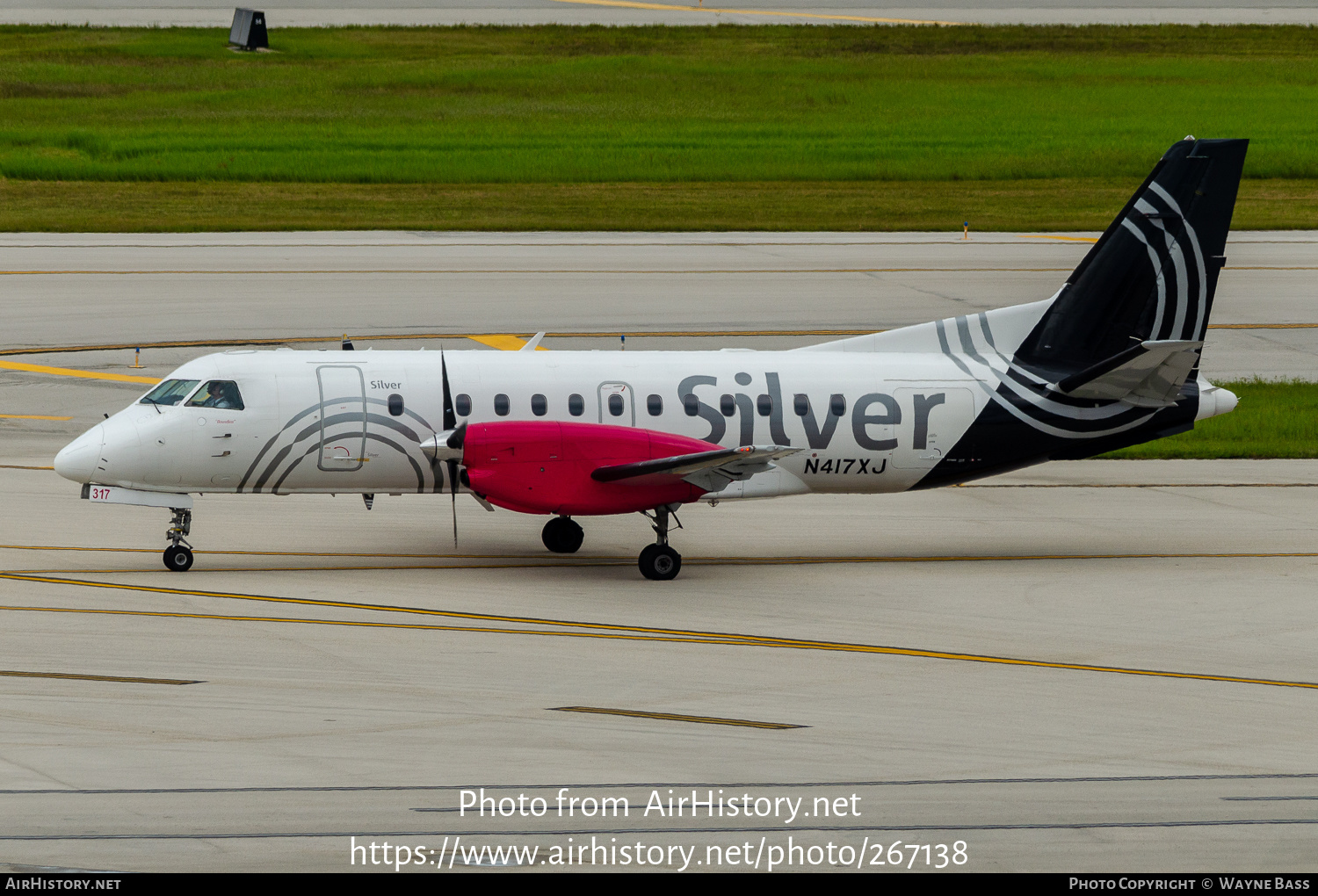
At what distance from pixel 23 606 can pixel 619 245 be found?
30.9 meters

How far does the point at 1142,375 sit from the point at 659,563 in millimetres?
6935

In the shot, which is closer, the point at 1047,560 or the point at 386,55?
the point at 1047,560

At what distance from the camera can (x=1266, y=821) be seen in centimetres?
1304

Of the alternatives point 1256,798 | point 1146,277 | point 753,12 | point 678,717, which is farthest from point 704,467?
point 753,12

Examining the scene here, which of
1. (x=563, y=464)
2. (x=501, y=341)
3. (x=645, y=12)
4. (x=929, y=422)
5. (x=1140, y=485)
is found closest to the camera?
(x=563, y=464)

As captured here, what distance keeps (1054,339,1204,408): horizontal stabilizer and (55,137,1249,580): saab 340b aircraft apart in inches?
1.1

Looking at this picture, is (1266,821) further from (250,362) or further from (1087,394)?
(250,362)

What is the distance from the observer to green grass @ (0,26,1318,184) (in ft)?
198

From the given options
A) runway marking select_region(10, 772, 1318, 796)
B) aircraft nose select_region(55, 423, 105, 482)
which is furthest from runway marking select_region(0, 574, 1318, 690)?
runway marking select_region(10, 772, 1318, 796)

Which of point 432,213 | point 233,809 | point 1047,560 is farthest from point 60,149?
point 233,809

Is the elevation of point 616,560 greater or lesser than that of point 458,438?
lesser

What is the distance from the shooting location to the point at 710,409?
862 inches

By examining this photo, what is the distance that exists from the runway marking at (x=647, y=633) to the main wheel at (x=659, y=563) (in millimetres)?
2243

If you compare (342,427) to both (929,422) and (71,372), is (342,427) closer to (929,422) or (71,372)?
(929,422)
